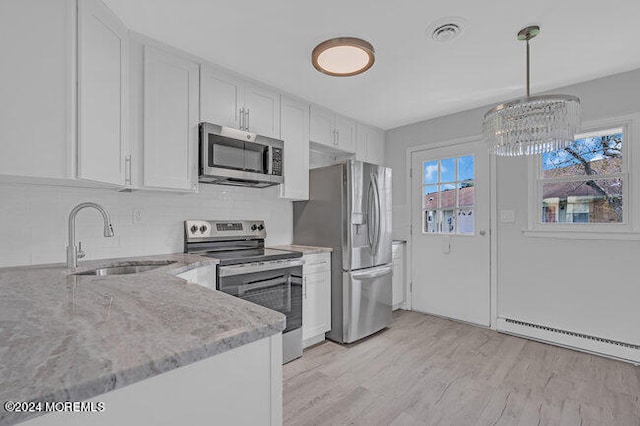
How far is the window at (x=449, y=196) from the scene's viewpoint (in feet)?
11.1

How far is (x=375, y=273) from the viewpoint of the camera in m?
3.02

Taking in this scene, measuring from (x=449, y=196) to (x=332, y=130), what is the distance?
1.54 metres

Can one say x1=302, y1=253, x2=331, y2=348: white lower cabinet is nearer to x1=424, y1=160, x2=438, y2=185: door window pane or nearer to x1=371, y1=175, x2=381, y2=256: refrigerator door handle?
x1=371, y1=175, x2=381, y2=256: refrigerator door handle

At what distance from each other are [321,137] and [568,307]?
9.18 ft

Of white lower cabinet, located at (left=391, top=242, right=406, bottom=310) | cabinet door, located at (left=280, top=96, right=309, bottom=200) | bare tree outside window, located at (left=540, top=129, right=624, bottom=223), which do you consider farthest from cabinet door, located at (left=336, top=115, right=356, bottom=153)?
bare tree outside window, located at (left=540, top=129, right=624, bottom=223)

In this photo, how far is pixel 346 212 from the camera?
2805 millimetres

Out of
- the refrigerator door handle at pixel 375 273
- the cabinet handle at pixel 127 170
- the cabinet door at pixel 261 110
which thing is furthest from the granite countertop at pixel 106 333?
the refrigerator door handle at pixel 375 273

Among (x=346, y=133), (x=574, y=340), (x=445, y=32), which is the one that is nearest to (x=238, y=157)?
(x=346, y=133)

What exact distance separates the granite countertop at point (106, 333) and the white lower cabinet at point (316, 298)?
1663 millimetres

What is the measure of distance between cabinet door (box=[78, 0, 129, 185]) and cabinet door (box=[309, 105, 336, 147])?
1.67 meters

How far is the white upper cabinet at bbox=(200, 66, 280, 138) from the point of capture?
2.34 m

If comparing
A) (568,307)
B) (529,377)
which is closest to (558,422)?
(529,377)

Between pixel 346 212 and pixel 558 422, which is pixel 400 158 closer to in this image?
pixel 346 212

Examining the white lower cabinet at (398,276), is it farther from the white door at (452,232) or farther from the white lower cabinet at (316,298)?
the white lower cabinet at (316,298)
